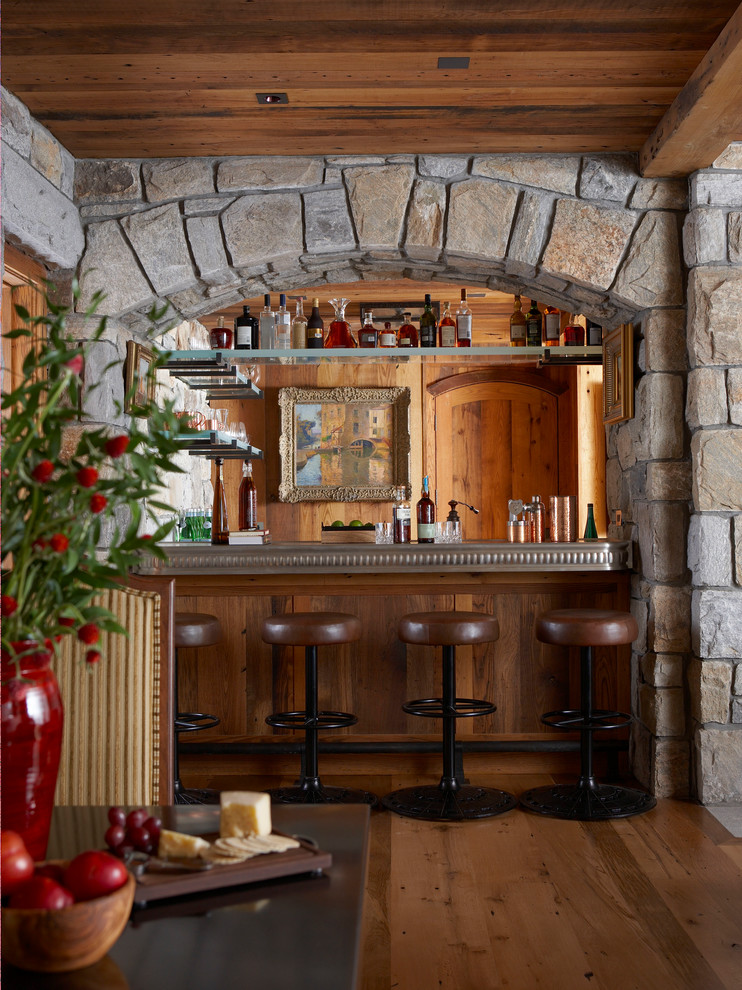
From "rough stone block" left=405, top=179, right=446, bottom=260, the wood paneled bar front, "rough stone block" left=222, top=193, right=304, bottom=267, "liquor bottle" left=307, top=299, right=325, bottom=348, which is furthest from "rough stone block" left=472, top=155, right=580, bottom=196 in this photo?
the wood paneled bar front

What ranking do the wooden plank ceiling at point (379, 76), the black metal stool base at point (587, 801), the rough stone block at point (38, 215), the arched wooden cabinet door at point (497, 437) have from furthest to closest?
the arched wooden cabinet door at point (497, 437) → the black metal stool base at point (587, 801) → the rough stone block at point (38, 215) → the wooden plank ceiling at point (379, 76)

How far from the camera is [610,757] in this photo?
13.4 feet

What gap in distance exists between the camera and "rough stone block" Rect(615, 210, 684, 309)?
12.6 ft

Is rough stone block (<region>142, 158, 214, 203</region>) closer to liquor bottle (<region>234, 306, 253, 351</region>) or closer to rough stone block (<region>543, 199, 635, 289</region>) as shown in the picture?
liquor bottle (<region>234, 306, 253, 351</region>)

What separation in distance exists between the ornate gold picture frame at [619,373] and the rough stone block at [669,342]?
0.56 ft

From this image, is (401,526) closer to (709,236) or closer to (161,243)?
(161,243)

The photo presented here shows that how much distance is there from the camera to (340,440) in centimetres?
721

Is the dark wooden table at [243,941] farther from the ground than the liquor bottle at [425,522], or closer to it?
closer to it

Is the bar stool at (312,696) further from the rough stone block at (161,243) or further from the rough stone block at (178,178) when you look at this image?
the rough stone block at (178,178)

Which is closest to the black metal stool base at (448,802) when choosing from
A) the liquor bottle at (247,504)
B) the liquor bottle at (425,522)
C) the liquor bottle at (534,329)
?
the liquor bottle at (425,522)

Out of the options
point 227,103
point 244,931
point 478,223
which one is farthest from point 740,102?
point 244,931

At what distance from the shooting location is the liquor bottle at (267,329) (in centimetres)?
442

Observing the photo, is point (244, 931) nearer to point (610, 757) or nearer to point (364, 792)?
point (364, 792)

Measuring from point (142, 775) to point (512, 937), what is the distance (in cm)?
134
